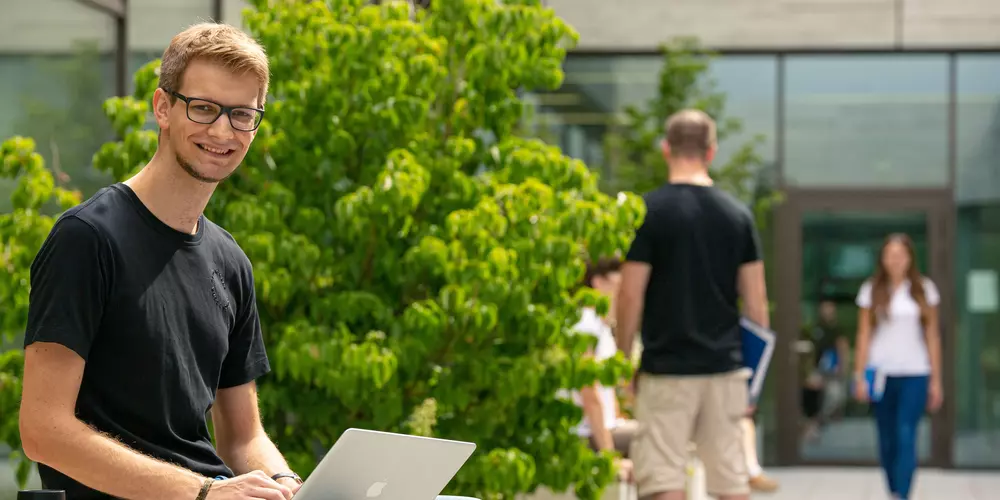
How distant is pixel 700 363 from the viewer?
6.22 meters

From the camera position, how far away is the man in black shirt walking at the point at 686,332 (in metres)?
6.25

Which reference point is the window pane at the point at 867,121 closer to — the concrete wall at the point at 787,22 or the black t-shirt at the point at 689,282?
the concrete wall at the point at 787,22

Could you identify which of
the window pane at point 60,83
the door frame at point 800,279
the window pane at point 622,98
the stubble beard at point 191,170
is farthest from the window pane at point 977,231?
the stubble beard at point 191,170

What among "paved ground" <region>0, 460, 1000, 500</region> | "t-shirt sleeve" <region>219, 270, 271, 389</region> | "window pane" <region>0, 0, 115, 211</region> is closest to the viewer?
"t-shirt sleeve" <region>219, 270, 271, 389</region>

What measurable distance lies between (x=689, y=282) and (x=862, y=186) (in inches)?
353

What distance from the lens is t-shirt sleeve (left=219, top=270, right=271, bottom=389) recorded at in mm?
3025

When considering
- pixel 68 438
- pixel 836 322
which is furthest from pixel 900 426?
pixel 68 438

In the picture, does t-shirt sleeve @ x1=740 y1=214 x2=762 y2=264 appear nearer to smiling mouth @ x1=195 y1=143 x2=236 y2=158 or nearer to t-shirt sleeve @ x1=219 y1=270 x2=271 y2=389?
t-shirt sleeve @ x1=219 y1=270 x2=271 y2=389

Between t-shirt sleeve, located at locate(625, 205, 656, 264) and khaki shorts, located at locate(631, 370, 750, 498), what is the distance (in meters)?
0.52

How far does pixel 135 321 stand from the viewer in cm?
262

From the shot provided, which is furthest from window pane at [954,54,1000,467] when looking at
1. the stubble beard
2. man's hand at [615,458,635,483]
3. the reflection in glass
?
the stubble beard

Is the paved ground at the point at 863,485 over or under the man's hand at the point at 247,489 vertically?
under

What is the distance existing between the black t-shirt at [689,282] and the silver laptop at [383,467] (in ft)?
11.9

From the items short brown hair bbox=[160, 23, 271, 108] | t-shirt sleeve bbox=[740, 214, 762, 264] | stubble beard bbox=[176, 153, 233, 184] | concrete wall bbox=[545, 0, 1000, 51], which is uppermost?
concrete wall bbox=[545, 0, 1000, 51]
